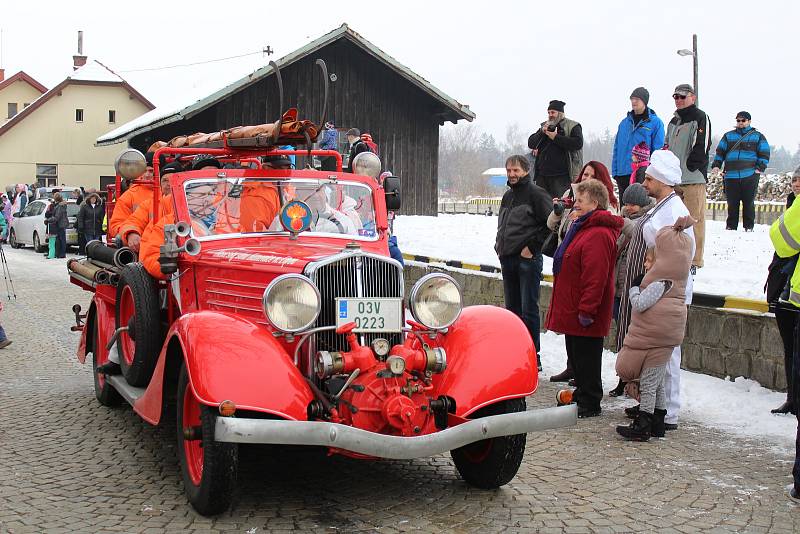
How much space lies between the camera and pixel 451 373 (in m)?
5.15

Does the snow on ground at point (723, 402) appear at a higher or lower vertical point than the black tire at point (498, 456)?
lower

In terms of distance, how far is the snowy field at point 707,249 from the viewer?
31.0ft

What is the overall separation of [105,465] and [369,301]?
2038mm

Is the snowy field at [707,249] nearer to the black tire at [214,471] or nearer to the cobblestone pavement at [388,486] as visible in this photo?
the cobblestone pavement at [388,486]

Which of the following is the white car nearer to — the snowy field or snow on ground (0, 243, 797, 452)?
the snowy field

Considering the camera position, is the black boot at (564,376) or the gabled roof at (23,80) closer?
the black boot at (564,376)

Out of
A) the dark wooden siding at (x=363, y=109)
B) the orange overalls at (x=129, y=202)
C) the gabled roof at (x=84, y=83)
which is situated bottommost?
the orange overalls at (x=129, y=202)

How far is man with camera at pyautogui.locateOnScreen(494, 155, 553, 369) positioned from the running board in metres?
3.90

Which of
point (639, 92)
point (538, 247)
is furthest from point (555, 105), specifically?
point (538, 247)

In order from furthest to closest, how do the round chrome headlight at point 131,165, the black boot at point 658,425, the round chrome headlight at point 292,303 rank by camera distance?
the round chrome headlight at point 131,165, the black boot at point 658,425, the round chrome headlight at point 292,303

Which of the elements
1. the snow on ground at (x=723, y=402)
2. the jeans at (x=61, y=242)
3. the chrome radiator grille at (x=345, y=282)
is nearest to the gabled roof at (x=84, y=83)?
the jeans at (x=61, y=242)

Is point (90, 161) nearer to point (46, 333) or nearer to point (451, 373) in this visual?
point (46, 333)

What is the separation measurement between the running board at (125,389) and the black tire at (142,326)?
5cm

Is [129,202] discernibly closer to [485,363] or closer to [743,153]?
[485,363]
